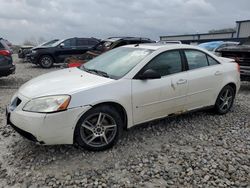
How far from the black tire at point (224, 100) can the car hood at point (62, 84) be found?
2.64 metres

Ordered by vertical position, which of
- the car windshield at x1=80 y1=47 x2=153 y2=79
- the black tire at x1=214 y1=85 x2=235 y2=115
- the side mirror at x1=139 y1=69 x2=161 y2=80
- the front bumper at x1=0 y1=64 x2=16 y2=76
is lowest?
the black tire at x1=214 y1=85 x2=235 y2=115

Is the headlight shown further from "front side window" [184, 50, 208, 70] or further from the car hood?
"front side window" [184, 50, 208, 70]

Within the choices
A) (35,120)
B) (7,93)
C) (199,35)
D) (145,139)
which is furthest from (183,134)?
(199,35)

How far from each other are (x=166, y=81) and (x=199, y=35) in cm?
3516

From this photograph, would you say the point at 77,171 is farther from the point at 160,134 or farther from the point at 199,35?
the point at 199,35

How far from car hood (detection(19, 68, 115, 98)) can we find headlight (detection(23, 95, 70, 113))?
9 centimetres

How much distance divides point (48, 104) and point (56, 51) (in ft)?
37.5

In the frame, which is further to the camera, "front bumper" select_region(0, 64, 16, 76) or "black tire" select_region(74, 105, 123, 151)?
"front bumper" select_region(0, 64, 16, 76)

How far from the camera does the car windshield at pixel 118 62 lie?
4082 mm

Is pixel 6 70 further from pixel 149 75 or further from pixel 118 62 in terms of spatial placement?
pixel 149 75

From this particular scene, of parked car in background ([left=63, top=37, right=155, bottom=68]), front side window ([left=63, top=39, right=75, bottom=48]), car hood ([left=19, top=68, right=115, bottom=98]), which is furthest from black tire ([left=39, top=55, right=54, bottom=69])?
car hood ([left=19, top=68, right=115, bottom=98])

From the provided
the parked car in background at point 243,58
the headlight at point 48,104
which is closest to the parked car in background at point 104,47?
the parked car in background at point 243,58

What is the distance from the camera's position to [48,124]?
3.27 metres

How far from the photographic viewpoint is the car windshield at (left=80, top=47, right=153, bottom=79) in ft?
13.4
